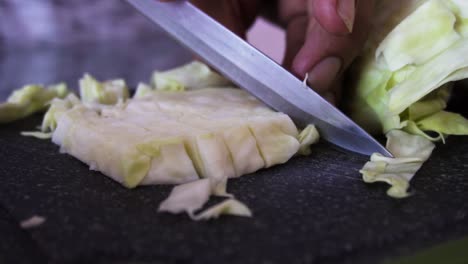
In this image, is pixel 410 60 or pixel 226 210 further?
pixel 410 60

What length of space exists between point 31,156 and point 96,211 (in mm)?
354

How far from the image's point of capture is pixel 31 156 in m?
1.13

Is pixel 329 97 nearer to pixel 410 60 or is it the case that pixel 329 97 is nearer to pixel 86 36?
pixel 410 60

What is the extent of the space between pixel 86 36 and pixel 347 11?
2855 mm

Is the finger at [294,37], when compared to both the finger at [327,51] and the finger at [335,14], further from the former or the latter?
the finger at [335,14]

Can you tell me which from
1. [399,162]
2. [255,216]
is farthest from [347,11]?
[255,216]

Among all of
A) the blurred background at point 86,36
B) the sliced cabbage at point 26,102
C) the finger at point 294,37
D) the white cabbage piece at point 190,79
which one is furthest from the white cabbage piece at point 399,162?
the blurred background at point 86,36

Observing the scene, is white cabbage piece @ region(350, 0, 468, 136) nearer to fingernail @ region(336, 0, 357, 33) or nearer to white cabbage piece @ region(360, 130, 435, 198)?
white cabbage piece @ region(360, 130, 435, 198)

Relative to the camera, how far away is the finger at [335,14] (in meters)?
0.99

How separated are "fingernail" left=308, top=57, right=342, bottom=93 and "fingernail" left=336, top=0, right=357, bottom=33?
111 millimetres

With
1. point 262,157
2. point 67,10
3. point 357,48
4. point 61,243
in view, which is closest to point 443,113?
point 357,48

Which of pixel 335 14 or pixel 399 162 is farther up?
pixel 335 14

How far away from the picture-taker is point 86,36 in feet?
11.8

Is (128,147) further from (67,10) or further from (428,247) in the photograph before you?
(67,10)
